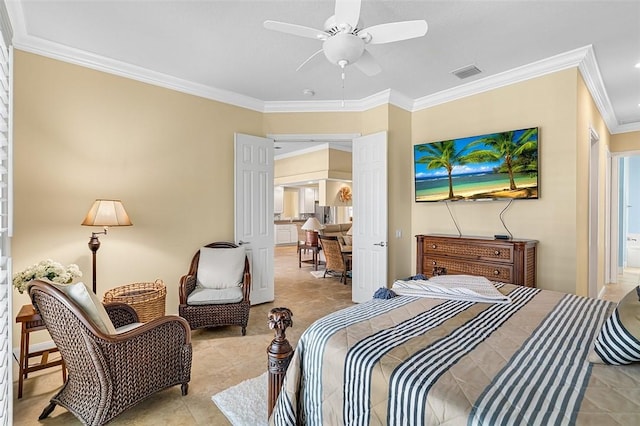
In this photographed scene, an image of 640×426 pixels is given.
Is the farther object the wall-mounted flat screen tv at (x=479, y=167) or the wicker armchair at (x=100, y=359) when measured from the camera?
the wall-mounted flat screen tv at (x=479, y=167)

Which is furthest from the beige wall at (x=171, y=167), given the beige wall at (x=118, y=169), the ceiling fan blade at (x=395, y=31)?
the ceiling fan blade at (x=395, y=31)

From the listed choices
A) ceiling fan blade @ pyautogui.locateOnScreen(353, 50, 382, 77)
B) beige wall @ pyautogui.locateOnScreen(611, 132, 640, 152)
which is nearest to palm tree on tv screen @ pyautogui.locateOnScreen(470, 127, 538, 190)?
ceiling fan blade @ pyautogui.locateOnScreen(353, 50, 382, 77)

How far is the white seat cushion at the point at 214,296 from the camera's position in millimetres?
3252

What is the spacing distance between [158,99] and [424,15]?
2918mm

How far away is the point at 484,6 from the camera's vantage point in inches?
94.1

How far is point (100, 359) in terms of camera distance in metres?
1.84

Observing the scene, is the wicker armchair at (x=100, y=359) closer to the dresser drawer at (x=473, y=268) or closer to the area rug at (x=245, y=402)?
the area rug at (x=245, y=402)

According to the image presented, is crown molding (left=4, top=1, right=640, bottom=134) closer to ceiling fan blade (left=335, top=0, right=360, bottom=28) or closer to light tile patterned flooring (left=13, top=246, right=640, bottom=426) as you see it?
ceiling fan blade (left=335, top=0, right=360, bottom=28)

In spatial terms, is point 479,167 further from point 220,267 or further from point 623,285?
point 623,285

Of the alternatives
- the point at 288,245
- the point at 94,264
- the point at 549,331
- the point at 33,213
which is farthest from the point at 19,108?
the point at 288,245

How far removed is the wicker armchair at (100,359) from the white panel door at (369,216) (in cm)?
271

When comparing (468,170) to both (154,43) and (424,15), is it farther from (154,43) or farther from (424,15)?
(154,43)

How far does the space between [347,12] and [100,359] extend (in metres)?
2.55

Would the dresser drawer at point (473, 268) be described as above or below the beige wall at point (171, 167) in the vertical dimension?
below
